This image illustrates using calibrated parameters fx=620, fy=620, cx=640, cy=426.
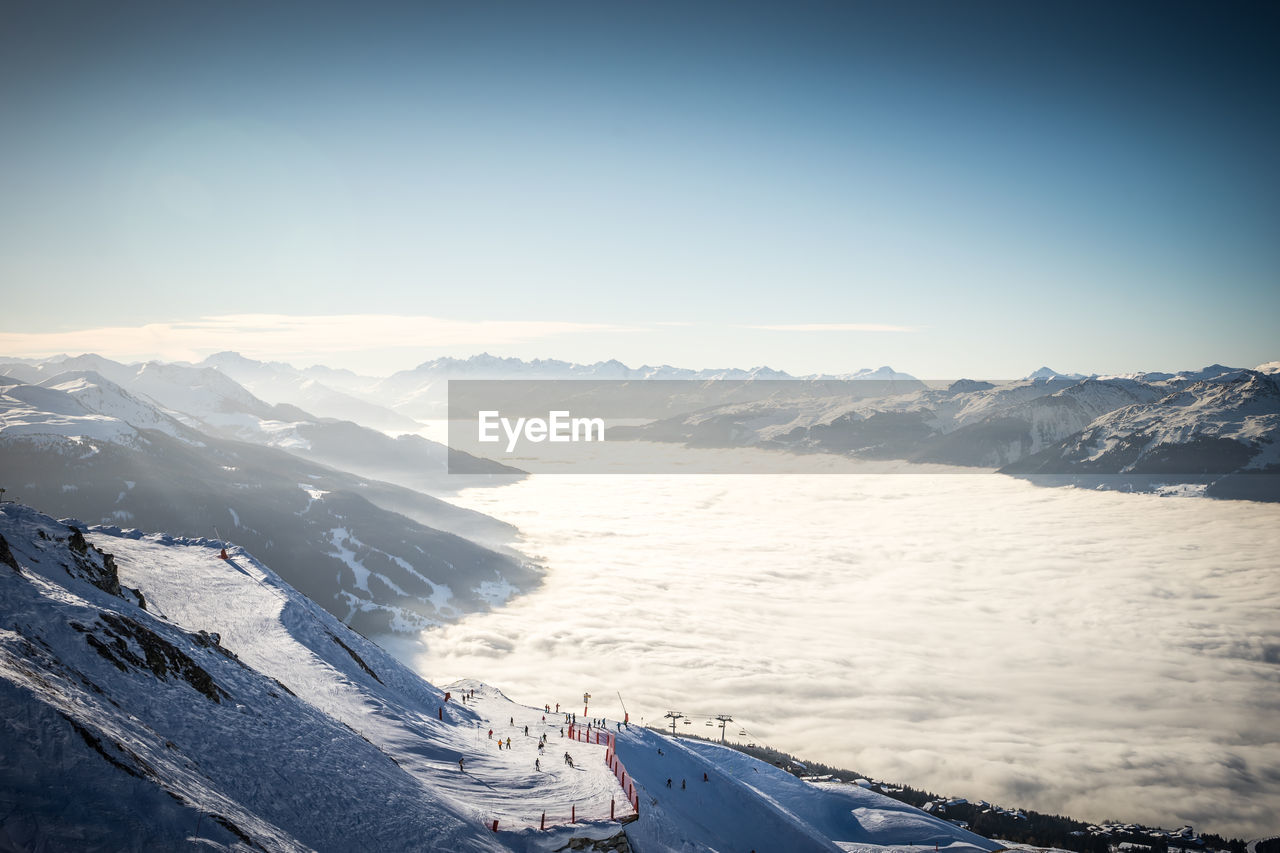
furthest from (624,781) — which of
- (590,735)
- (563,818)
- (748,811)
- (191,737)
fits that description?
(191,737)

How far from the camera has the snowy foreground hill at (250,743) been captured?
851 inches

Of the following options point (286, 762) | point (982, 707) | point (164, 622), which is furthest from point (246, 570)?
point (982, 707)

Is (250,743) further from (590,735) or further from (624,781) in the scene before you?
(590,735)

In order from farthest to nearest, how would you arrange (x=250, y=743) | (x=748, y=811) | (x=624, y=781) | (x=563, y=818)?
(x=748, y=811), (x=624, y=781), (x=563, y=818), (x=250, y=743)

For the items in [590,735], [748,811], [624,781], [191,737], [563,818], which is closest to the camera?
[191,737]

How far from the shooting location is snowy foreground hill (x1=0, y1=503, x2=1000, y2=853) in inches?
851

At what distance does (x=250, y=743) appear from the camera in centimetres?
3256

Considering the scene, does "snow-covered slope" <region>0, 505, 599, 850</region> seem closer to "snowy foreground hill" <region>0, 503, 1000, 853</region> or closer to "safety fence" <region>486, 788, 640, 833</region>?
"snowy foreground hill" <region>0, 503, 1000, 853</region>

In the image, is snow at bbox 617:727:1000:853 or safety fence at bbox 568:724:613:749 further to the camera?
safety fence at bbox 568:724:613:749

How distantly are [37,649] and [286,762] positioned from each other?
12.5m

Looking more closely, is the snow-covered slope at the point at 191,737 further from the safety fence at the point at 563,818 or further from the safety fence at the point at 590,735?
the safety fence at the point at 590,735

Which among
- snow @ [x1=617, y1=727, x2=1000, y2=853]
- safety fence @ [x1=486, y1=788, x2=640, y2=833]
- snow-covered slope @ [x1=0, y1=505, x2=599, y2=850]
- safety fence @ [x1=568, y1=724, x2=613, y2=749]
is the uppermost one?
snow-covered slope @ [x1=0, y1=505, x2=599, y2=850]

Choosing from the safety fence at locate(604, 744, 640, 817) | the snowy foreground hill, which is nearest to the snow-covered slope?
the snowy foreground hill

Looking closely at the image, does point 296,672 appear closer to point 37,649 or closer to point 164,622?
point 164,622
